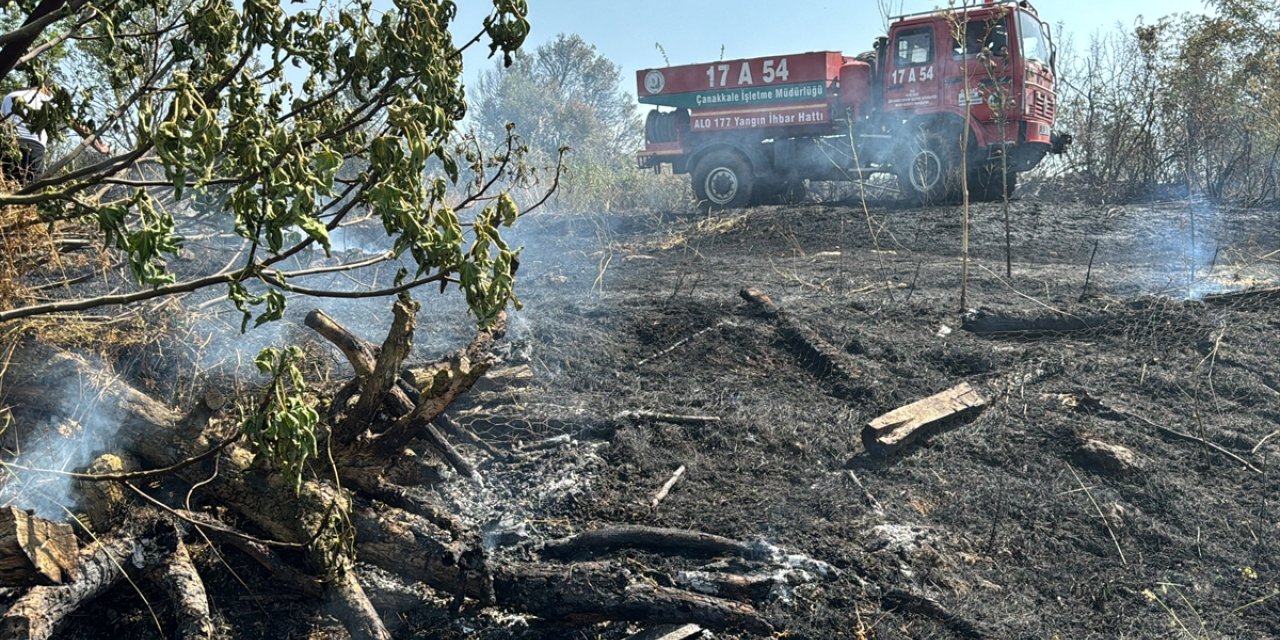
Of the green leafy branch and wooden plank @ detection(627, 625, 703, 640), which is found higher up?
the green leafy branch

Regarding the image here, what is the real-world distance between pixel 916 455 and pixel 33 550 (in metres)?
3.67

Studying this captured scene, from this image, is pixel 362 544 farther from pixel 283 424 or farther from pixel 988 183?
pixel 988 183

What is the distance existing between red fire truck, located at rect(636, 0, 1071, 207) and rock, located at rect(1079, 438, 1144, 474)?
745cm

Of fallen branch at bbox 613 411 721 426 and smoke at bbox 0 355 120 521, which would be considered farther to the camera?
fallen branch at bbox 613 411 721 426

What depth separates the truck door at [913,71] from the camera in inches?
511

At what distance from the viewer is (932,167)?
13.1 m

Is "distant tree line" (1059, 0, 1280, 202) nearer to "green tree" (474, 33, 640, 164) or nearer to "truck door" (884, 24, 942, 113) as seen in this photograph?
"truck door" (884, 24, 942, 113)

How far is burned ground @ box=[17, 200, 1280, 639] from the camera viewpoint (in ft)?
11.2

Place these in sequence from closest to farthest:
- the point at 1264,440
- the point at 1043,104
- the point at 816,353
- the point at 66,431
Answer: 1. the point at 66,431
2. the point at 1264,440
3. the point at 816,353
4. the point at 1043,104

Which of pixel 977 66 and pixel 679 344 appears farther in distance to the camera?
pixel 977 66

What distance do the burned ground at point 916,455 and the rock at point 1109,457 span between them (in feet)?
0.05

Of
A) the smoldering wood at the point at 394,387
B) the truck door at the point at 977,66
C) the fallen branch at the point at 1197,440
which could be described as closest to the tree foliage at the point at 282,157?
the smoldering wood at the point at 394,387

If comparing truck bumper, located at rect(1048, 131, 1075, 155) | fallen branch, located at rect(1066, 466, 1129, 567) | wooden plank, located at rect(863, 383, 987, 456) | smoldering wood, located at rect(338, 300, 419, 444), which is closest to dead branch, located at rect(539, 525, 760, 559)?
smoldering wood, located at rect(338, 300, 419, 444)

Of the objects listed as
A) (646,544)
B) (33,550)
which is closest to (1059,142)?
(646,544)
